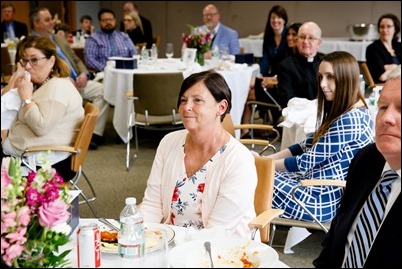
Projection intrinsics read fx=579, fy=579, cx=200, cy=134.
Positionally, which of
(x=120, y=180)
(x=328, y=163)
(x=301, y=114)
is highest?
(x=301, y=114)

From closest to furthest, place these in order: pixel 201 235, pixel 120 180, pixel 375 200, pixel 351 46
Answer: pixel 375 200 < pixel 201 235 < pixel 120 180 < pixel 351 46

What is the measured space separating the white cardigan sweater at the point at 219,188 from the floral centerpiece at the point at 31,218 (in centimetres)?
91

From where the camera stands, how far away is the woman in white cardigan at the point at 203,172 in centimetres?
236

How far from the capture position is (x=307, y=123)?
13.0 feet

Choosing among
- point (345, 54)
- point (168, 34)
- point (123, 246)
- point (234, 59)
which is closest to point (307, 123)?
point (345, 54)

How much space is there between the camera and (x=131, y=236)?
1765 mm

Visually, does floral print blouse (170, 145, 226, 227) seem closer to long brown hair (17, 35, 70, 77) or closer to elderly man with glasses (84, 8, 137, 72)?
long brown hair (17, 35, 70, 77)

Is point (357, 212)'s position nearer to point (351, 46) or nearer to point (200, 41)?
point (200, 41)

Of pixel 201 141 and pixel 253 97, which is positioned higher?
pixel 201 141

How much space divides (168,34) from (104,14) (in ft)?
22.8

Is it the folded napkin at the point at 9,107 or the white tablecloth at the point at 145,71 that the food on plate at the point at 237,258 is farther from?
the white tablecloth at the point at 145,71

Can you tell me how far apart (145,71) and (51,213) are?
15.6 ft

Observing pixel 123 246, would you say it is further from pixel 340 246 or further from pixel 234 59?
pixel 234 59

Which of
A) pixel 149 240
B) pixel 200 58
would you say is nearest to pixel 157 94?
pixel 200 58
